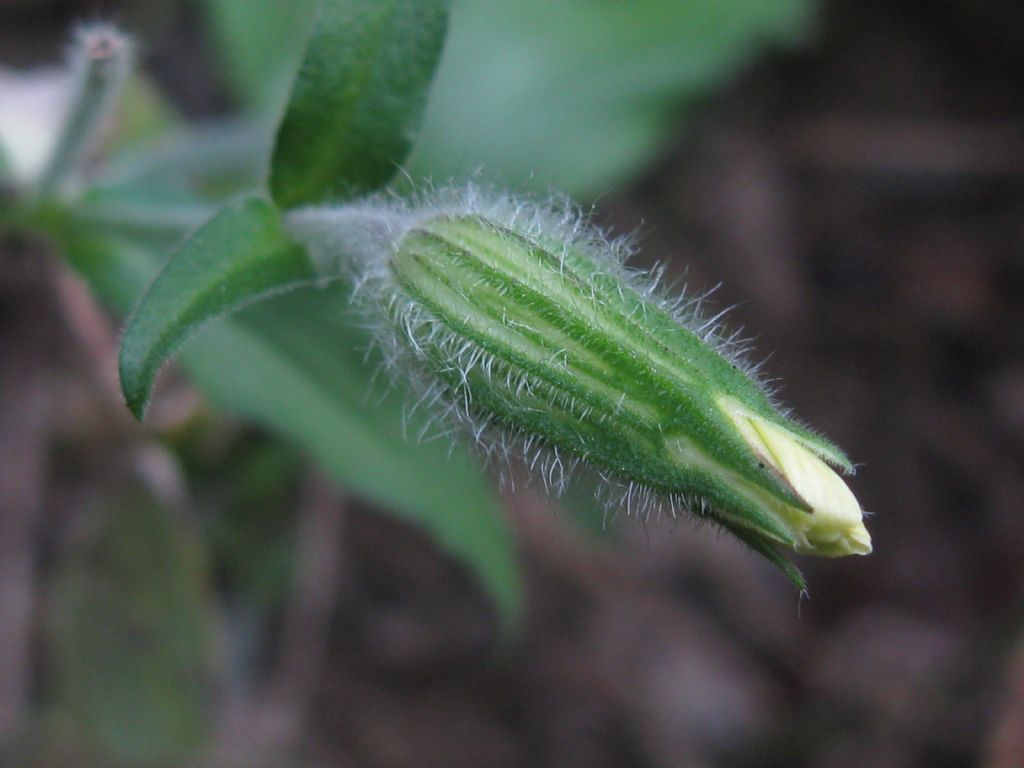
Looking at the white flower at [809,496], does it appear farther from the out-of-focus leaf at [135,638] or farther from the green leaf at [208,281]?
the out-of-focus leaf at [135,638]

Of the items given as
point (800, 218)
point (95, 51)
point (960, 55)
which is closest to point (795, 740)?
point (800, 218)

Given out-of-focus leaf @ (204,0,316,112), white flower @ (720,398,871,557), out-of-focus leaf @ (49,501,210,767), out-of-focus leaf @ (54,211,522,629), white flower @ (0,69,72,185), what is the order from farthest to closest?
out-of-focus leaf @ (204,0,316,112)
out-of-focus leaf @ (49,501,210,767)
white flower @ (0,69,72,185)
out-of-focus leaf @ (54,211,522,629)
white flower @ (720,398,871,557)

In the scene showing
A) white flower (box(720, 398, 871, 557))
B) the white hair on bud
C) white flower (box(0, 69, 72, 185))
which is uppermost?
white flower (box(720, 398, 871, 557))

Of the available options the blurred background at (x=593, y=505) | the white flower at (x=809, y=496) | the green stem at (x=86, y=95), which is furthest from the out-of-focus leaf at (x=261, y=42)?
the white flower at (x=809, y=496)

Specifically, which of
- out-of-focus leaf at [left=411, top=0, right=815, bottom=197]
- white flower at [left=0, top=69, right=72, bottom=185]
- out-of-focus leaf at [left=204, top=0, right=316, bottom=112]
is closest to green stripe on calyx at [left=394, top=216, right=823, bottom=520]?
white flower at [left=0, top=69, right=72, bottom=185]

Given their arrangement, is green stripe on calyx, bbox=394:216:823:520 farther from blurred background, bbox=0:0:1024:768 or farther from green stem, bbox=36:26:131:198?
blurred background, bbox=0:0:1024:768

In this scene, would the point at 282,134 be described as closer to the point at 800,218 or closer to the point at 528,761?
the point at 528,761

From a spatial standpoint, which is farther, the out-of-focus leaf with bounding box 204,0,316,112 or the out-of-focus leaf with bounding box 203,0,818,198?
the out-of-focus leaf with bounding box 203,0,818,198
